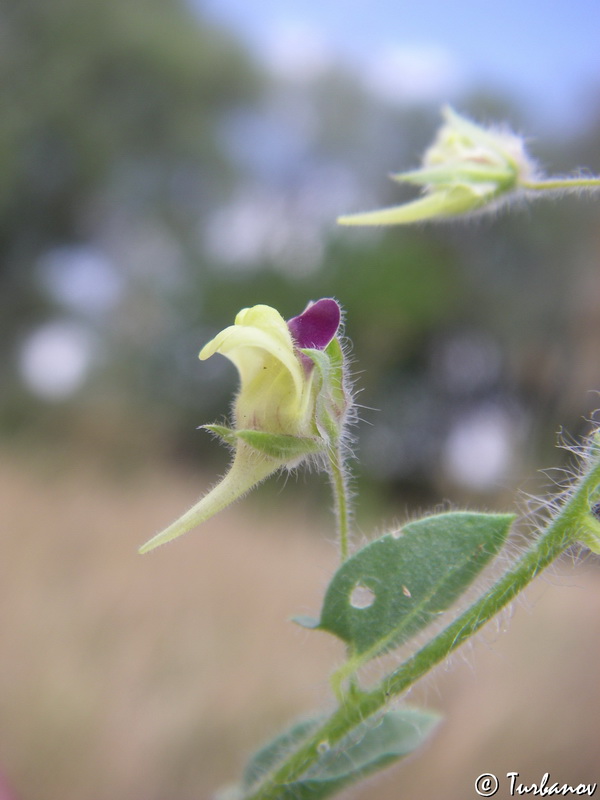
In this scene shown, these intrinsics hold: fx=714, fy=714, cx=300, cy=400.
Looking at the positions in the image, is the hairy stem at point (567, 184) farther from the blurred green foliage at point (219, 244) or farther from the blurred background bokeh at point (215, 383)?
the blurred green foliage at point (219, 244)

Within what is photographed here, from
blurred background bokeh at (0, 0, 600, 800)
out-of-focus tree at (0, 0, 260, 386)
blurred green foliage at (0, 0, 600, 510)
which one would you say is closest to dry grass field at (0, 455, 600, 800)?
blurred background bokeh at (0, 0, 600, 800)

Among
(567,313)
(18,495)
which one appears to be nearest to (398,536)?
(18,495)

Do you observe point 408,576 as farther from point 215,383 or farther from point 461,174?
point 215,383

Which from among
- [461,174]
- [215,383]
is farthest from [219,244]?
[461,174]

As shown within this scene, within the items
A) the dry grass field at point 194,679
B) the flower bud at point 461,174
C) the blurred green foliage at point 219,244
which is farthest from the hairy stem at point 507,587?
the blurred green foliage at point 219,244

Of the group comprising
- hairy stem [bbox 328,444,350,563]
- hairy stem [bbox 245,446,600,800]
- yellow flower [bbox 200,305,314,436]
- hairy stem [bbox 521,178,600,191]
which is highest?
hairy stem [bbox 521,178,600,191]

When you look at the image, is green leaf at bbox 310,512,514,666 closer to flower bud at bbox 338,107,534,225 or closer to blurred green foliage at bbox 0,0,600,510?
flower bud at bbox 338,107,534,225
